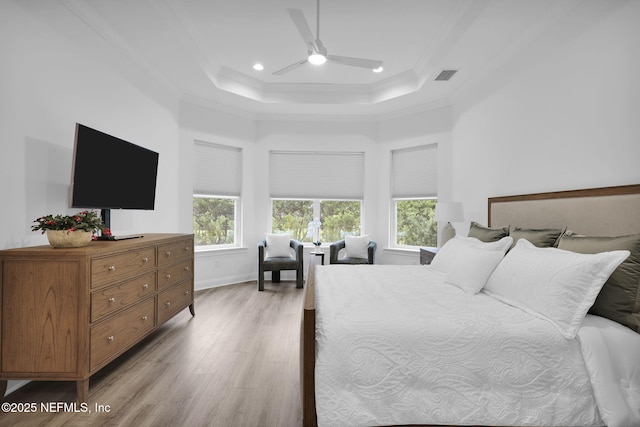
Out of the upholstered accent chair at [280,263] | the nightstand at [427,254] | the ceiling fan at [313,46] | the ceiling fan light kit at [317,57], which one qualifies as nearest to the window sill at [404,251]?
the nightstand at [427,254]

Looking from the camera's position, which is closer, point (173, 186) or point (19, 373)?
point (19, 373)

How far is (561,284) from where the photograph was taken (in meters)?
1.72

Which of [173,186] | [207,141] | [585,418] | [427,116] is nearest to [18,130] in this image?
[173,186]

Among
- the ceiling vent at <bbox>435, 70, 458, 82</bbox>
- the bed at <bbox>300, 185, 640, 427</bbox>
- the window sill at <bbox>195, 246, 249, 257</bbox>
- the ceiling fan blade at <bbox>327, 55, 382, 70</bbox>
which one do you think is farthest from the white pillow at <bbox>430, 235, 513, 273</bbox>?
the window sill at <bbox>195, 246, 249, 257</bbox>

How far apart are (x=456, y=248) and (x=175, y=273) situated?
2.62 m

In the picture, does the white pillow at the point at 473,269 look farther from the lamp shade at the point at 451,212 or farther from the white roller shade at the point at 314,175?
the white roller shade at the point at 314,175

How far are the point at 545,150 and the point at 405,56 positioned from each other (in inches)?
76.6

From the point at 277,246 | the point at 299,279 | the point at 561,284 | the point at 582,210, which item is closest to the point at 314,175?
the point at 277,246

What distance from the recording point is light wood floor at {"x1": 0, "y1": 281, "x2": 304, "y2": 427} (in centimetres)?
188

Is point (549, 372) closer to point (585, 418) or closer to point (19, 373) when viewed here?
point (585, 418)

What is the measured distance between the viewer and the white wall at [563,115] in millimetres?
2270

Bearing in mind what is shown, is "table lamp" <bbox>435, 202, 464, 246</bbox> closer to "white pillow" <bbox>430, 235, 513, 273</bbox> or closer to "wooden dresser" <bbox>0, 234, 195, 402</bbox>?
"white pillow" <bbox>430, 235, 513, 273</bbox>

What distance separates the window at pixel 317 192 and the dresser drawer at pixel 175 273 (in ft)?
7.39

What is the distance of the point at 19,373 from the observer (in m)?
1.97
